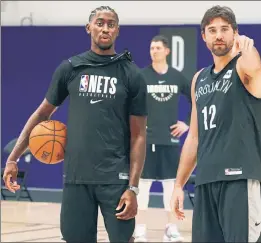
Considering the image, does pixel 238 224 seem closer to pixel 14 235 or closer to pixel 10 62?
pixel 14 235

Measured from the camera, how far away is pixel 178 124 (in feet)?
24.6

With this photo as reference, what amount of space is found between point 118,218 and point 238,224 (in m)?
0.79

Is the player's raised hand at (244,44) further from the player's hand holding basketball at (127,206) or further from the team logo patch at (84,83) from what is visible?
the player's hand holding basketball at (127,206)

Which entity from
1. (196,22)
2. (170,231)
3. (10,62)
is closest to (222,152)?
(170,231)

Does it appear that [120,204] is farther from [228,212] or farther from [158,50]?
[158,50]

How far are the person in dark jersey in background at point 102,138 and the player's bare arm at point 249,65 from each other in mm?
750

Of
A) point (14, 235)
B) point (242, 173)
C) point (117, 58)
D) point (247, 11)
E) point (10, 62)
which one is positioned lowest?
point (14, 235)

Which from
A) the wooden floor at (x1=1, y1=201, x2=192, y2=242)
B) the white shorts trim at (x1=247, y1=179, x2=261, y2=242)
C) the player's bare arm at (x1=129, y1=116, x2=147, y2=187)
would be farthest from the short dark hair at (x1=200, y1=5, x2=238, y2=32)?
the wooden floor at (x1=1, y1=201, x2=192, y2=242)

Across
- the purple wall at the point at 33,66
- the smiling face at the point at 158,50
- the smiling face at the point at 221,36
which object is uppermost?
the purple wall at the point at 33,66

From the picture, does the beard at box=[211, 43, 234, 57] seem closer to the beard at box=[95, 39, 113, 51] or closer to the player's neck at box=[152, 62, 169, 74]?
the beard at box=[95, 39, 113, 51]

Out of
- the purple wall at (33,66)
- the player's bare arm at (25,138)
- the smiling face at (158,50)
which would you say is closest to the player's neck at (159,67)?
the smiling face at (158,50)

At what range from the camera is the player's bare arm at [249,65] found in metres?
3.45

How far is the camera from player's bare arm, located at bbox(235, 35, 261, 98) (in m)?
3.45

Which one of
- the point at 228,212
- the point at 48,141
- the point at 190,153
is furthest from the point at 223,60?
the point at 48,141
